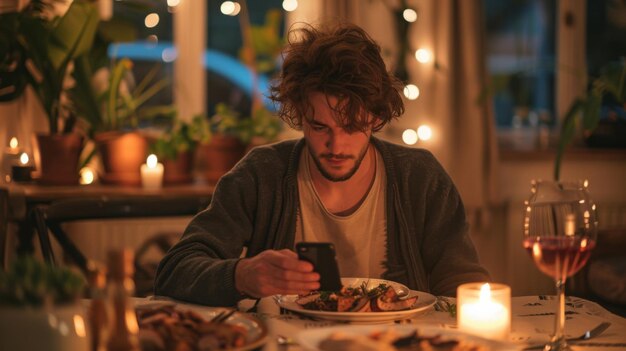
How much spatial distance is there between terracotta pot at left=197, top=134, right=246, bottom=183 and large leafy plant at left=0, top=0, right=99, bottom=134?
62 cm

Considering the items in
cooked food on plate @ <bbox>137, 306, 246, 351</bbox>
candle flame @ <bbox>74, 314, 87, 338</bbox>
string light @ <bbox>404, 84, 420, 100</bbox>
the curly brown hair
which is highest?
string light @ <bbox>404, 84, 420, 100</bbox>

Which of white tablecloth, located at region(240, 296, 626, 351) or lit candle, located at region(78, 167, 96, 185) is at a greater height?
lit candle, located at region(78, 167, 96, 185)

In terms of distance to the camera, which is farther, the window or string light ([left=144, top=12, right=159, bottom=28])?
the window

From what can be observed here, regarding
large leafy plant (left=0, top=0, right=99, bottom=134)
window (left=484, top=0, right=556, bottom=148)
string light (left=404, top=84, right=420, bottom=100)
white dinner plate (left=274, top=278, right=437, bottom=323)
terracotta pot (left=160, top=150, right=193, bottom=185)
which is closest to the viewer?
white dinner plate (left=274, top=278, right=437, bottom=323)

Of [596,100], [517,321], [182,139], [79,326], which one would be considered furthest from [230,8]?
[79,326]

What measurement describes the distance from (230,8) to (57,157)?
1.14 meters

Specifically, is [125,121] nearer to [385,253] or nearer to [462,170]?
[462,170]

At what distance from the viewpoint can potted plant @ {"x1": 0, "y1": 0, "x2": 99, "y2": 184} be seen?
9.88ft

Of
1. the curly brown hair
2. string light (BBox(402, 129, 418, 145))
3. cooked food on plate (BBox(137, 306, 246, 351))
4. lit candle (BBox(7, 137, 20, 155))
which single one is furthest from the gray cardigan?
string light (BBox(402, 129, 418, 145))

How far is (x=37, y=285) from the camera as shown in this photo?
804 millimetres

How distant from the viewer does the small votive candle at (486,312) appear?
1177mm

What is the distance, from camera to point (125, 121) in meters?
3.47

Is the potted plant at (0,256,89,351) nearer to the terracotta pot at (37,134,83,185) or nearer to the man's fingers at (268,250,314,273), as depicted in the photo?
the man's fingers at (268,250,314,273)

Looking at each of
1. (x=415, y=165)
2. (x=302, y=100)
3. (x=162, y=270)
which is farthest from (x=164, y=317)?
(x=415, y=165)
